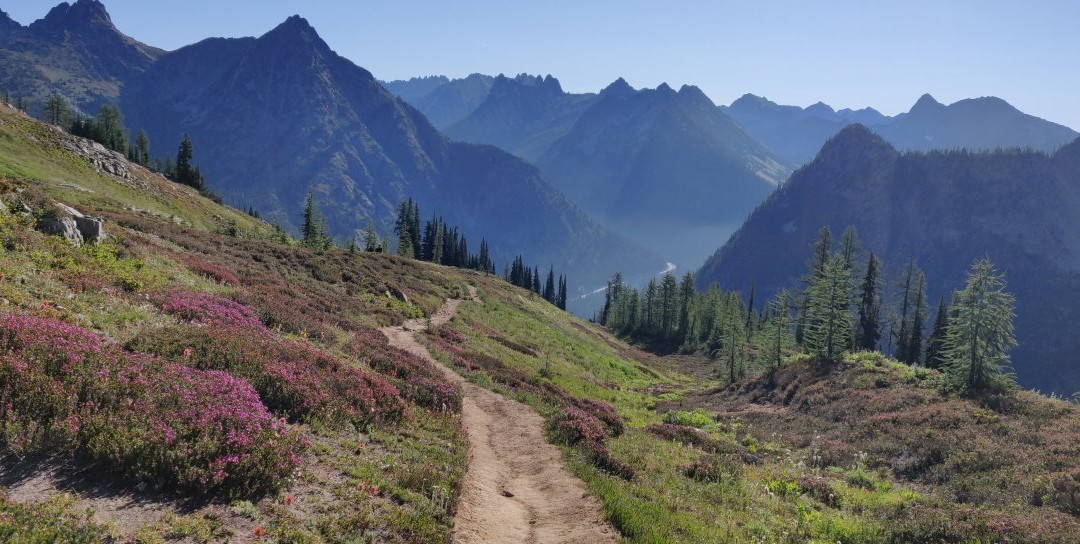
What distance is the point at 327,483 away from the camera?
9.96m

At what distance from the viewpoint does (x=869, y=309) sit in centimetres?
7831

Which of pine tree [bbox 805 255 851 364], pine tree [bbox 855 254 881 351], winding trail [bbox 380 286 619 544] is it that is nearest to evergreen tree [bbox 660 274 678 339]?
pine tree [bbox 855 254 881 351]

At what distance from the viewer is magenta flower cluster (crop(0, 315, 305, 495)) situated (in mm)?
8078

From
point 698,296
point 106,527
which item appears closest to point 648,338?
point 698,296

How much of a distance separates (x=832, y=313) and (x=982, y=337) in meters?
15.7

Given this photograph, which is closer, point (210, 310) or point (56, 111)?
point (210, 310)

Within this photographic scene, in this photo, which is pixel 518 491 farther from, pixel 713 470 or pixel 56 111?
pixel 56 111

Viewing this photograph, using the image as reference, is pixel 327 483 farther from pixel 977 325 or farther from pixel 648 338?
pixel 648 338

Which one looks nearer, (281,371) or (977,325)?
(281,371)

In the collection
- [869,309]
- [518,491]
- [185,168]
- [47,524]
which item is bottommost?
[518,491]

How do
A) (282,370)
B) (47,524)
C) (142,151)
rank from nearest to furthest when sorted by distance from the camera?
(47,524)
(282,370)
(142,151)

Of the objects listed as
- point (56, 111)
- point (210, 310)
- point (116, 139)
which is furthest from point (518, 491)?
point (56, 111)

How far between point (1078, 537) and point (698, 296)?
129 m

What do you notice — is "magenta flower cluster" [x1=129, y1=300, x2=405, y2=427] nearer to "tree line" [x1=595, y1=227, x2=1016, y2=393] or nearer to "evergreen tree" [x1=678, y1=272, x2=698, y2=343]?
"tree line" [x1=595, y1=227, x2=1016, y2=393]
